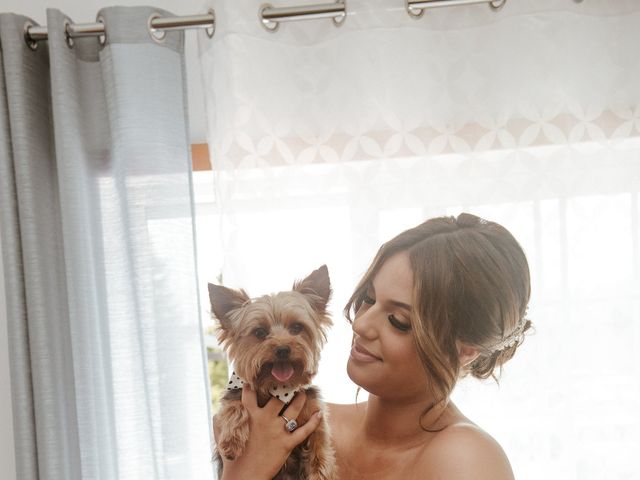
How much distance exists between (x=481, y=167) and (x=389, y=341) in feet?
1.58

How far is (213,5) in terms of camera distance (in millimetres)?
1666

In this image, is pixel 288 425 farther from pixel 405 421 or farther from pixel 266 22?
pixel 266 22

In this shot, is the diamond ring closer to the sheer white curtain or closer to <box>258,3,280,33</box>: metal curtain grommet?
the sheer white curtain

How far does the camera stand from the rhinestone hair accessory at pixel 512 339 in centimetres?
147

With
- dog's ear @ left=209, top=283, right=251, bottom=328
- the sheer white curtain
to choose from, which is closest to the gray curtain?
the sheer white curtain

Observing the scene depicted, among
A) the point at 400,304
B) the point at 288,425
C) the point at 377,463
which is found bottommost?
the point at 377,463

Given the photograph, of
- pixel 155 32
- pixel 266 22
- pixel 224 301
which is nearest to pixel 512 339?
pixel 224 301

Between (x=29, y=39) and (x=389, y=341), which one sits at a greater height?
(x=29, y=39)

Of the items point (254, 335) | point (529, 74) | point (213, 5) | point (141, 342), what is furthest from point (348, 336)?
point (213, 5)

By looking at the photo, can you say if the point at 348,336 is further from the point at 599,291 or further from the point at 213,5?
the point at 213,5

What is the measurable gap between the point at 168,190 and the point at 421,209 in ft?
2.01

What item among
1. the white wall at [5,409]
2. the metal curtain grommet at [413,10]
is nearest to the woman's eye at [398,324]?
the metal curtain grommet at [413,10]

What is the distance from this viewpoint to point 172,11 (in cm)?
185

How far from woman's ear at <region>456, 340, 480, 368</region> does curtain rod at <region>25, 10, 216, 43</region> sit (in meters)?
0.92
